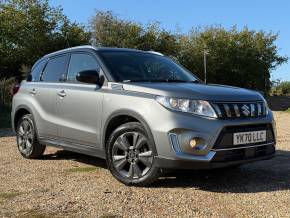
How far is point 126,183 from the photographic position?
→ 5.86 meters

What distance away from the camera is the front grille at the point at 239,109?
5.43 meters

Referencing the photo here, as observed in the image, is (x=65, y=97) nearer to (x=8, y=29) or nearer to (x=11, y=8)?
(x=8, y=29)

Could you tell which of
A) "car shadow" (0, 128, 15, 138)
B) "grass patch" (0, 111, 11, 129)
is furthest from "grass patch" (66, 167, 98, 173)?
"grass patch" (0, 111, 11, 129)

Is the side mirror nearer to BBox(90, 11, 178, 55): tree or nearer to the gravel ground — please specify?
the gravel ground

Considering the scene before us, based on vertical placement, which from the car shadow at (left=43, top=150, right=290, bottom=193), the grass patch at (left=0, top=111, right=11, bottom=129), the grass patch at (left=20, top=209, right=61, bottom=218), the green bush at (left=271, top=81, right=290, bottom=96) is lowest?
the green bush at (left=271, top=81, right=290, bottom=96)

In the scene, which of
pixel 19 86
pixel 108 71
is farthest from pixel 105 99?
pixel 19 86

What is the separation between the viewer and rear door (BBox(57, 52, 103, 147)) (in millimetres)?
6371

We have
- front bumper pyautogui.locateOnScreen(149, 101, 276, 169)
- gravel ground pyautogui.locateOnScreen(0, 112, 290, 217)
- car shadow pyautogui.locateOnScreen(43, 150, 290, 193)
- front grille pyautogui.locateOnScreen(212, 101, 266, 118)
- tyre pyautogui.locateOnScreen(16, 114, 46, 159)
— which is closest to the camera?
gravel ground pyautogui.locateOnScreen(0, 112, 290, 217)

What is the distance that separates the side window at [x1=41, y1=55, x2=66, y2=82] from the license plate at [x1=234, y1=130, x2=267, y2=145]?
290cm

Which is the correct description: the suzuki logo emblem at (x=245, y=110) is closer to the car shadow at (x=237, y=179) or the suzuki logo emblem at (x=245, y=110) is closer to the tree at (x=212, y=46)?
the car shadow at (x=237, y=179)

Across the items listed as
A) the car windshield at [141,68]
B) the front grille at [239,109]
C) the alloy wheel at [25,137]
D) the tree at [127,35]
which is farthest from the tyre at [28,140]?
the tree at [127,35]

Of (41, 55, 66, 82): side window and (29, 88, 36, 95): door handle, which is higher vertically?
(41, 55, 66, 82): side window

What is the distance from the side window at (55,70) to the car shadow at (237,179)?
1410 millimetres

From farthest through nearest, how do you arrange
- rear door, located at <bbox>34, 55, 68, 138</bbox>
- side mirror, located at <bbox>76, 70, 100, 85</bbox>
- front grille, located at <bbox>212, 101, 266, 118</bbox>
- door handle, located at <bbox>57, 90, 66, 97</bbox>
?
1. rear door, located at <bbox>34, 55, 68, 138</bbox>
2. door handle, located at <bbox>57, 90, 66, 97</bbox>
3. side mirror, located at <bbox>76, 70, 100, 85</bbox>
4. front grille, located at <bbox>212, 101, 266, 118</bbox>
